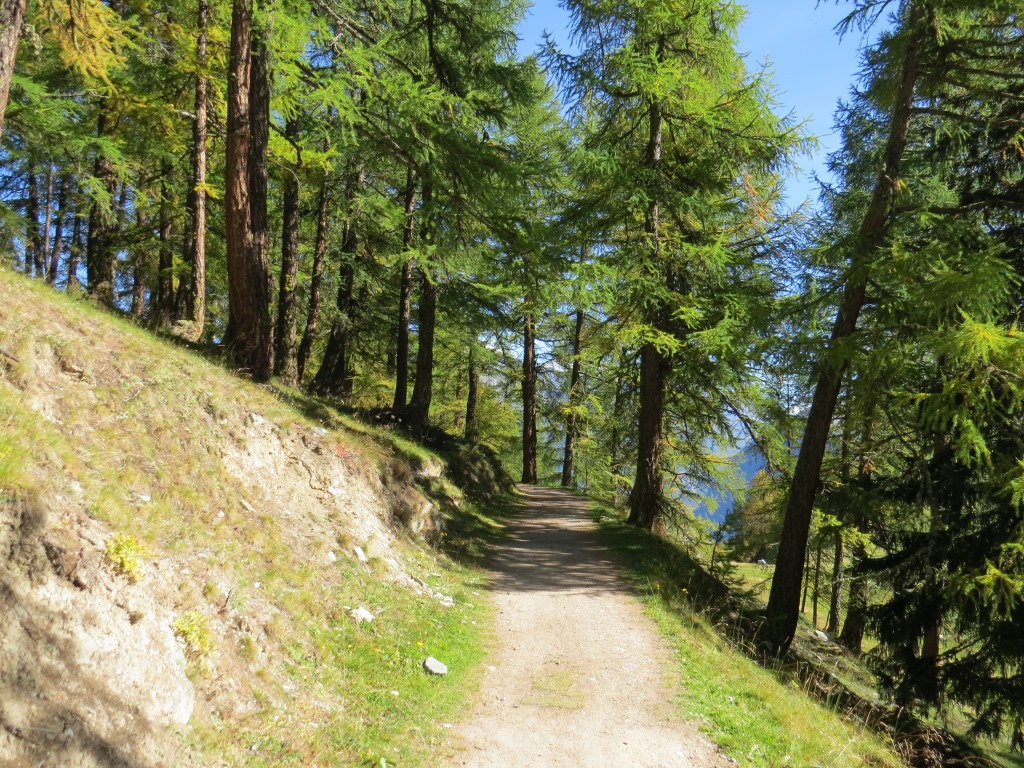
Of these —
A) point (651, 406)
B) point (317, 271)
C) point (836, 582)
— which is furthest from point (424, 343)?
point (836, 582)

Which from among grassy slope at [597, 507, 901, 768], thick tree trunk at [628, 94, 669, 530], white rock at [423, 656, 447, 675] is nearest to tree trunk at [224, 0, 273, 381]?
white rock at [423, 656, 447, 675]

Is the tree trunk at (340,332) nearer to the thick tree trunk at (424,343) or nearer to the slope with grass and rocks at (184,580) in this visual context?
the thick tree trunk at (424,343)

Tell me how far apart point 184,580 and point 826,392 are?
9531 millimetres

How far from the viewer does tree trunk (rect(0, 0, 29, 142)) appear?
6.35 meters

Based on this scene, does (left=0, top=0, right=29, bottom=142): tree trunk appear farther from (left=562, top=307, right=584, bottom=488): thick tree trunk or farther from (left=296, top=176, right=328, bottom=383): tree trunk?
(left=562, top=307, right=584, bottom=488): thick tree trunk

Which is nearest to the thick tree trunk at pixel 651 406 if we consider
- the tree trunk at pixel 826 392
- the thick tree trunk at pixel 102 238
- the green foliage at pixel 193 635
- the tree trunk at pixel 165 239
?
the tree trunk at pixel 826 392

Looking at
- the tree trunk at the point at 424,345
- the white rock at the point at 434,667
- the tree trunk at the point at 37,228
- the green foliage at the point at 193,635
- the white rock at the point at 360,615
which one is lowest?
the white rock at the point at 434,667

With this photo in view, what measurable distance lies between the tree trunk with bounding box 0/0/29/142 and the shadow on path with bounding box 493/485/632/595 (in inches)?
Answer: 351

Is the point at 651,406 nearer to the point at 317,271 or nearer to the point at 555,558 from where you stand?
the point at 555,558

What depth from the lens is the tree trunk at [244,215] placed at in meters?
8.98

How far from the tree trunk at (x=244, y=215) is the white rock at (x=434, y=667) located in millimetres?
5823

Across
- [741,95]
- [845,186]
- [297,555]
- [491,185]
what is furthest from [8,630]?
[845,186]

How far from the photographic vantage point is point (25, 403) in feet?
15.5

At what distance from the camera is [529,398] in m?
25.0
